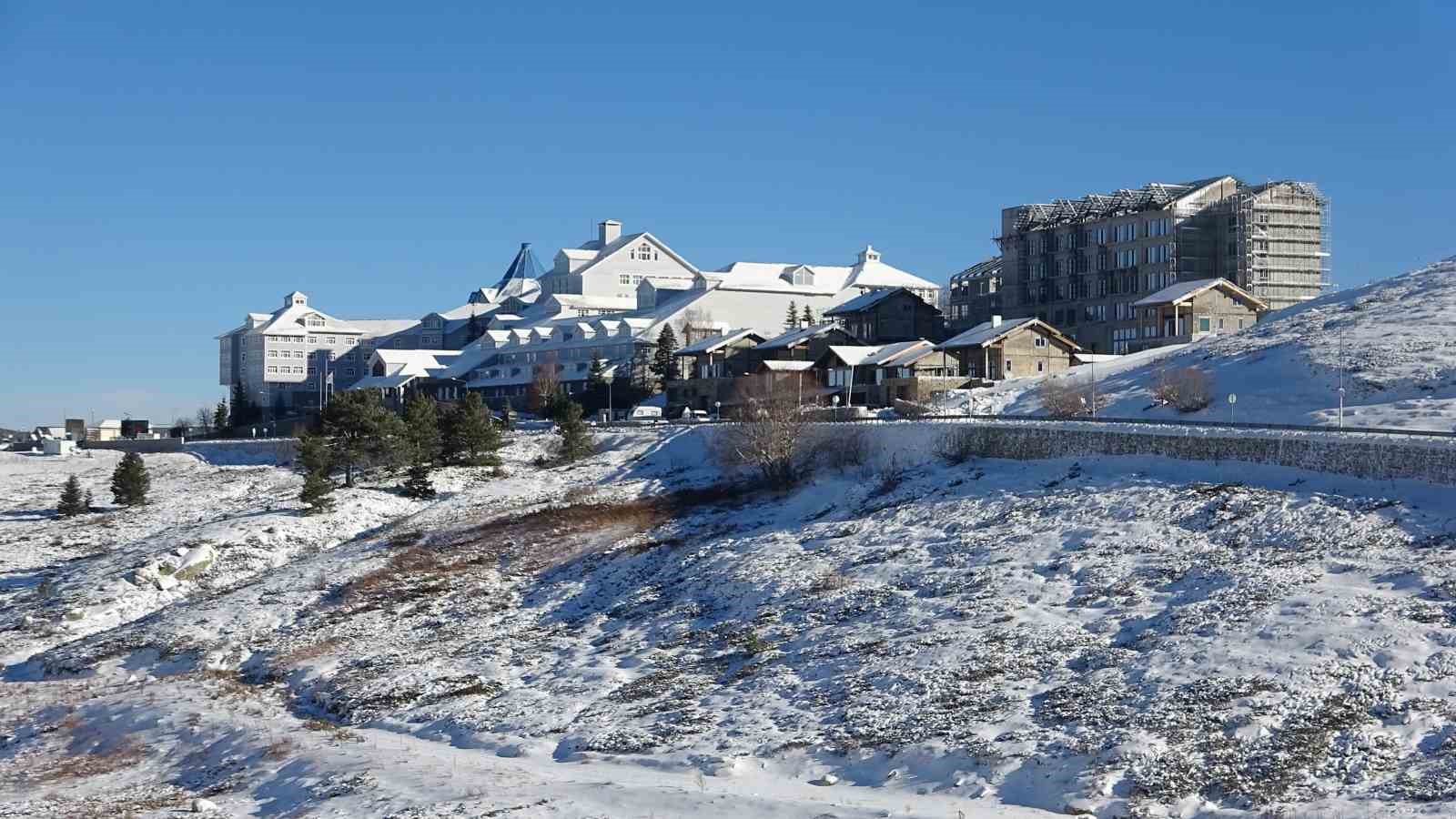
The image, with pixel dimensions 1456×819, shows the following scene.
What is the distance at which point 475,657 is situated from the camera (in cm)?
4312

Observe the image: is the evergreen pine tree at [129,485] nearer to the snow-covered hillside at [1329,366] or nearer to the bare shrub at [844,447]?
the bare shrub at [844,447]

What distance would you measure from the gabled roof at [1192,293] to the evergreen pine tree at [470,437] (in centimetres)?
4643

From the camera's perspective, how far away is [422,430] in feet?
258

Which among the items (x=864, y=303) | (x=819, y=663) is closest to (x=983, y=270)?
(x=864, y=303)

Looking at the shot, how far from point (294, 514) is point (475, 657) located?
2908 cm

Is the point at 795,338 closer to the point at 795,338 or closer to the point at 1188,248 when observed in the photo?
the point at 795,338

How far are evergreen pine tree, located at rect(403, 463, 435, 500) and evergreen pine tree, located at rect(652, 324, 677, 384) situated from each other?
150 ft

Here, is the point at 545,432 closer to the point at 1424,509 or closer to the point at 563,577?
the point at 563,577

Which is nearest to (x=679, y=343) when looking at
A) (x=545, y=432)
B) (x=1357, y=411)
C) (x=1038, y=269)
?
(x=1038, y=269)

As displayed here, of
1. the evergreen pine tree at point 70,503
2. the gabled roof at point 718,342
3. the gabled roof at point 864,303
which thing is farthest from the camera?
the gabled roof at point 864,303

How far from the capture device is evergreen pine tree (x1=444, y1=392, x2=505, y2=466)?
270 feet

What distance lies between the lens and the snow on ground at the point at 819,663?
2898 centimetres

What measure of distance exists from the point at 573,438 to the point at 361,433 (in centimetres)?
1142

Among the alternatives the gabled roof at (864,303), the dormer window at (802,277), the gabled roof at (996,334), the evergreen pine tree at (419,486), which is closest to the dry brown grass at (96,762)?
the evergreen pine tree at (419,486)
